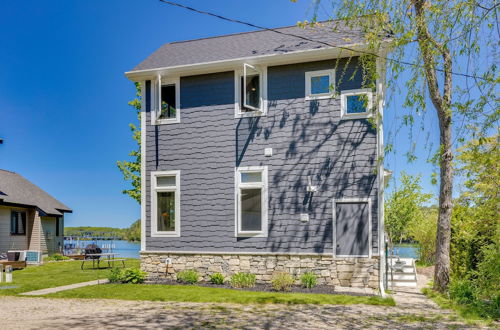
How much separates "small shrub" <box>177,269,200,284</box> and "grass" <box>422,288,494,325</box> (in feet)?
19.0

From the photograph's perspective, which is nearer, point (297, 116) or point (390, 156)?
point (390, 156)

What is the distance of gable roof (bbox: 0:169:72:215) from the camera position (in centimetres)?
2121

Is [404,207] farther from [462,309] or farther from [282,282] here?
[462,309]

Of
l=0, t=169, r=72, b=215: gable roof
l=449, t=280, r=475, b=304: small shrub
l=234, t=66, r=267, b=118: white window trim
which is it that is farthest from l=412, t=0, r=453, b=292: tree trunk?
l=0, t=169, r=72, b=215: gable roof

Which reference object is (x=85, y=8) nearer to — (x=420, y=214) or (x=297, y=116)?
(x=297, y=116)

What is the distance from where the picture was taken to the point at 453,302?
28.7ft

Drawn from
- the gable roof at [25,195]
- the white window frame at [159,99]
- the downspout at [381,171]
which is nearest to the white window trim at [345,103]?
the downspout at [381,171]

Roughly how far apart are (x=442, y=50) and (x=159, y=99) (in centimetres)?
771

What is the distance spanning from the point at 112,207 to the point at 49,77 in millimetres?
10202

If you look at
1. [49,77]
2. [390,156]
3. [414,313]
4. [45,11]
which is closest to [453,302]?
[414,313]

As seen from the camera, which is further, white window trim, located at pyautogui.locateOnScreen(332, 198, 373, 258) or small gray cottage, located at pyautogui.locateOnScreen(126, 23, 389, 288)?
small gray cottage, located at pyautogui.locateOnScreen(126, 23, 389, 288)

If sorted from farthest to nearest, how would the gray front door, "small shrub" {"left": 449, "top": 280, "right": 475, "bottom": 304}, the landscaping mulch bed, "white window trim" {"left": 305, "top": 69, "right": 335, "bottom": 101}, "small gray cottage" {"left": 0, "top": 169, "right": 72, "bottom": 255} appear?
"small gray cottage" {"left": 0, "top": 169, "right": 72, "bottom": 255} < "white window trim" {"left": 305, "top": 69, "right": 335, "bottom": 101} < the gray front door < the landscaping mulch bed < "small shrub" {"left": 449, "top": 280, "right": 475, "bottom": 304}

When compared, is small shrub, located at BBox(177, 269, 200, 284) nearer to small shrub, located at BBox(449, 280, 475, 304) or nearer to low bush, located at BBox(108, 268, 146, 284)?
low bush, located at BBox(108, 268, 146, 284)

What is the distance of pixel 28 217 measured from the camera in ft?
73.6
